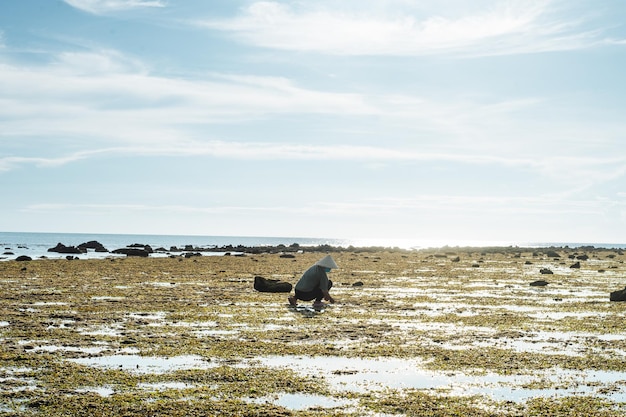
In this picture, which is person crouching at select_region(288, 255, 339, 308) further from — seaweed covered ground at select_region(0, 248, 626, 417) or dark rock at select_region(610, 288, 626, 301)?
dark rock at select_region(610, 288, 626, 301)

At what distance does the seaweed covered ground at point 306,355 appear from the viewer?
35.7 feet

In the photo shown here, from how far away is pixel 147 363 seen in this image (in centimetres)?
1395

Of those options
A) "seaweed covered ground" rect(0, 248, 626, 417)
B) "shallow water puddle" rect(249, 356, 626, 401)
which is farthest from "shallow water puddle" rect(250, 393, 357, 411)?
"shallow water puddle" rect(249, 356, 626, 401)

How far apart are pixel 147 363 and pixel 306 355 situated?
3.61m

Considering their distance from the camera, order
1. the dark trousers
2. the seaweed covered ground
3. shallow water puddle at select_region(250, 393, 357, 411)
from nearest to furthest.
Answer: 1. shallow water puddle at select_region(250, 393, 357, 411)
2. the seaweed covered ground
3. the dark trousers

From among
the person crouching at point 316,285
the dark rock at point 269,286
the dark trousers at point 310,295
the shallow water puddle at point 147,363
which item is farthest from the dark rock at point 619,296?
the shallow water puddle at point 147,363

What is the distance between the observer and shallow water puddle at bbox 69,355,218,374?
1338 cm

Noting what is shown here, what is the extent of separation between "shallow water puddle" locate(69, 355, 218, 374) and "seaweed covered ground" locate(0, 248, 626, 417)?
6cm

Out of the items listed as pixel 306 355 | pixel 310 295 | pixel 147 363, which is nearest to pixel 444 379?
pixel 306 355

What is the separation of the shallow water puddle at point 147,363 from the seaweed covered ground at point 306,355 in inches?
2.4

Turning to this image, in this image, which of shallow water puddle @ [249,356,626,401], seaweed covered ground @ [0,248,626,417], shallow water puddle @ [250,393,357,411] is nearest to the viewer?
shallow water puddle @ [250,393,357,411]

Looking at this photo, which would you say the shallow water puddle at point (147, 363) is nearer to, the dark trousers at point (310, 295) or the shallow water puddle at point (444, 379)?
the shallow water puddle at point (444, 379)

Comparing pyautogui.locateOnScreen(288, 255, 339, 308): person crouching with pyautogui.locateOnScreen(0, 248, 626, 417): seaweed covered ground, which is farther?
pyautogui.locateOnScreen(288, 255, 339, 308): person crouching

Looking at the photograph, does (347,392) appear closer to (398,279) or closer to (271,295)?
(271,295)
